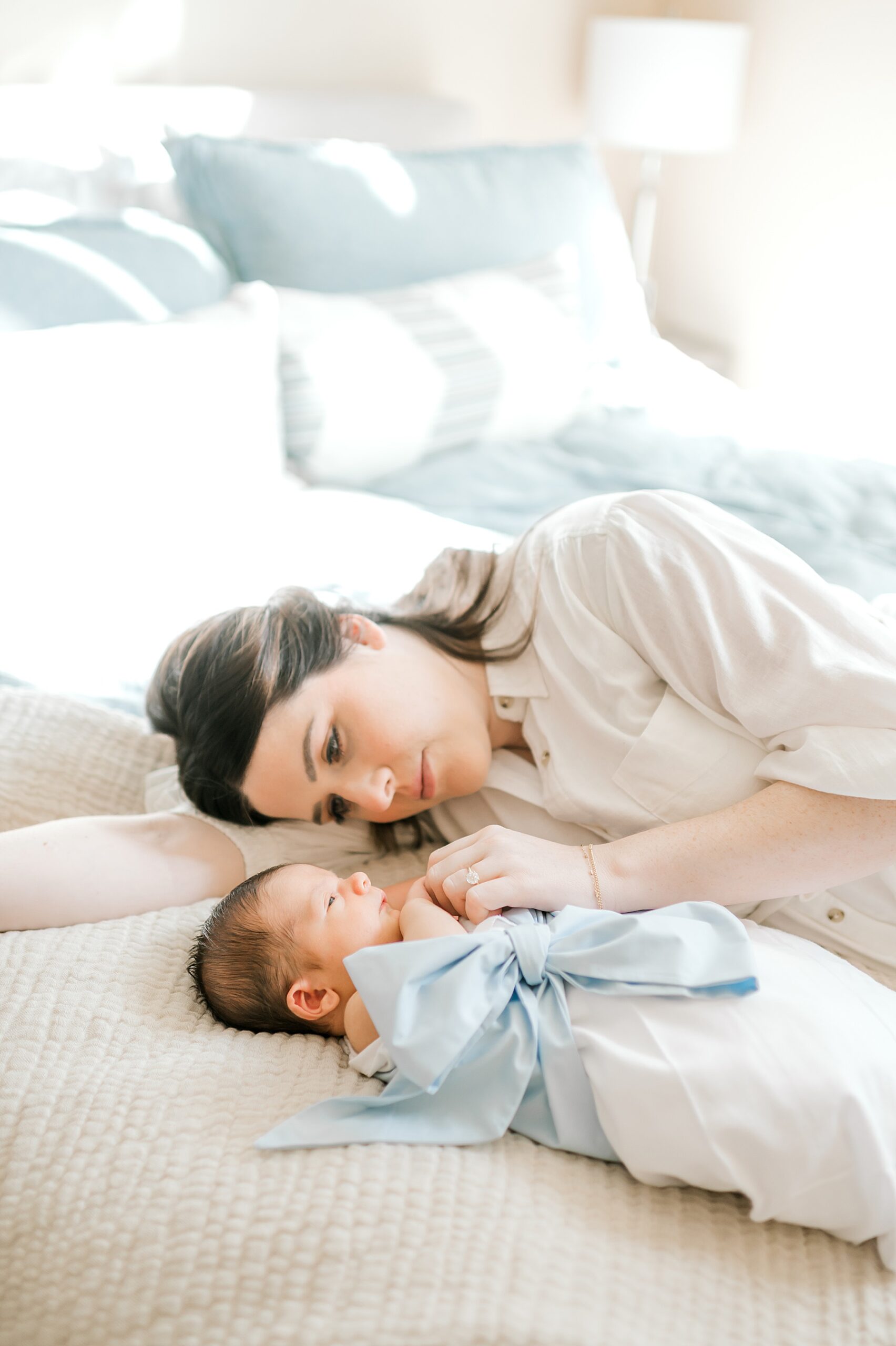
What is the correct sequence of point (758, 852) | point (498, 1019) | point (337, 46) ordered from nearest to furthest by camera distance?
1. point (498, 1019)
2. point (758, 852)
3. point (337, 46)

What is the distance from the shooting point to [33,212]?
193 cm

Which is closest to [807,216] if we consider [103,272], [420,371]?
[420,371]

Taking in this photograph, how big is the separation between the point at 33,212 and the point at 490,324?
0.86m

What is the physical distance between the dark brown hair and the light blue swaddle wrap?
0.32 m

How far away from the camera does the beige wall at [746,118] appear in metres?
2.59

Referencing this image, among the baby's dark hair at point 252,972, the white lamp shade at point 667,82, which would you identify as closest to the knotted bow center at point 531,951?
the baby's dark hair at point 252,972

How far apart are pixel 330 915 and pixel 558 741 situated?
0.34 metres

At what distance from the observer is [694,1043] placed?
84 centimetres

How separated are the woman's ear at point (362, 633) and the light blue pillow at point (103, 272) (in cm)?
78

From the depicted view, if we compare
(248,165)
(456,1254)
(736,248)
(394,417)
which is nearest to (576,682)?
(456,1254)

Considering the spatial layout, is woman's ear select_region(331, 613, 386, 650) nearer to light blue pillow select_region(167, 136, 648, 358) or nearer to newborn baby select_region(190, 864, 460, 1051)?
newborn baby select_region(190, 864, 460, 1051)

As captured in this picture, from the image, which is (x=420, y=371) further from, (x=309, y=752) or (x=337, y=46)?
(x=337, y=46)

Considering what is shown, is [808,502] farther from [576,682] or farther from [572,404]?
[576,682]

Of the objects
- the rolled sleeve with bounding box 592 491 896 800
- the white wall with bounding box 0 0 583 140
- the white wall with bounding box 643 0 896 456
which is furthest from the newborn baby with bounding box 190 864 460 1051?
the white wall with bounding box 643 0 896 456
